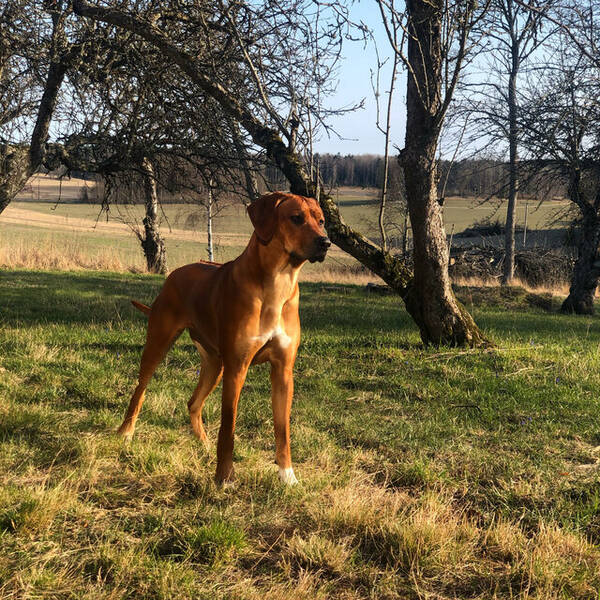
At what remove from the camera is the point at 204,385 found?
4.38 meters

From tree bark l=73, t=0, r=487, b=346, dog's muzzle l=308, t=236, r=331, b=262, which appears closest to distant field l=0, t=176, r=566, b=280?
tree bark l=73, t=0, r=487, b=346

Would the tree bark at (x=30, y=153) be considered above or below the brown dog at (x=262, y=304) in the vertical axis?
above

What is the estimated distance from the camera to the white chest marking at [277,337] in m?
3.39

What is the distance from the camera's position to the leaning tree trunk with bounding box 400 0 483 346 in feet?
24.3

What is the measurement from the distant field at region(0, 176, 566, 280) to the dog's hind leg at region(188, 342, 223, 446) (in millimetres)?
3383

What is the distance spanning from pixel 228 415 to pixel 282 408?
36 cm

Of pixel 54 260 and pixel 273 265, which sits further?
pixel 54 260

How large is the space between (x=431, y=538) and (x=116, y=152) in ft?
22.6

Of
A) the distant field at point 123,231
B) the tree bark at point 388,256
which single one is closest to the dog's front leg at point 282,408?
the distant field at point 123,231

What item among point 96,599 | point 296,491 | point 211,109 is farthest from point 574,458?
point 211,109

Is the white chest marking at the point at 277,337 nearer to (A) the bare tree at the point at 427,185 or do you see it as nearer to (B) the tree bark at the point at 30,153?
(A) the bare tree at the point at 427,185

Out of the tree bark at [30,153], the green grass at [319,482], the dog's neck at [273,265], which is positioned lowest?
the green grass at [319,482]

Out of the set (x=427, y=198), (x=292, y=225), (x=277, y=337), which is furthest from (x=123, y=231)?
(x=292, y=225)

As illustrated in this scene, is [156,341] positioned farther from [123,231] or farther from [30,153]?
[123,231]
